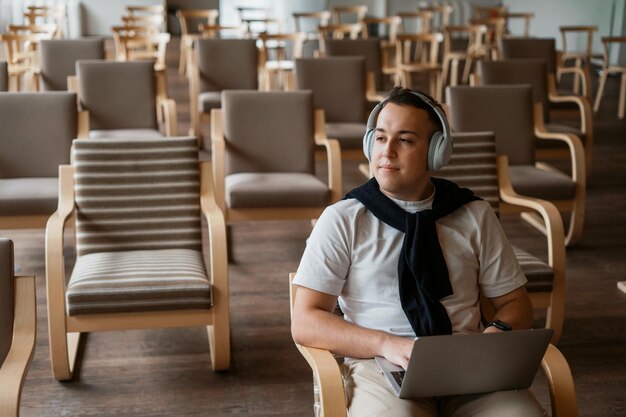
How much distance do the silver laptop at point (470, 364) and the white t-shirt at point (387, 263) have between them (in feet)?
0.71

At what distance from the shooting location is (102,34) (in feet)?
49.1

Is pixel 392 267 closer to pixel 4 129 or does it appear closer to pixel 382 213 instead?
pixel 382 213

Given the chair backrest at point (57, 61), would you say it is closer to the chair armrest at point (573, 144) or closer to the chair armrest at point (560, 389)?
the chair armrest at point (573, 144)

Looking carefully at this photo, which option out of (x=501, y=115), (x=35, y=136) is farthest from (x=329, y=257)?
(x=501, y=115)

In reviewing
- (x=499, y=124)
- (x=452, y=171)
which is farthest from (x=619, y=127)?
(x=452, y=171)

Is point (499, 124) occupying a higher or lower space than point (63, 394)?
higher

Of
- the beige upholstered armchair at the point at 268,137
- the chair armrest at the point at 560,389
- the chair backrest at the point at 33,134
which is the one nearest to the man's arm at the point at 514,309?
the chair armrest at the point at 560,389

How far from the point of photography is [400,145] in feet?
7.54

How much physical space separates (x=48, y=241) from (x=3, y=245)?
0.88 metres

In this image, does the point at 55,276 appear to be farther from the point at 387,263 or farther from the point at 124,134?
the point at 124,134

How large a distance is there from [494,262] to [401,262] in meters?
0.27

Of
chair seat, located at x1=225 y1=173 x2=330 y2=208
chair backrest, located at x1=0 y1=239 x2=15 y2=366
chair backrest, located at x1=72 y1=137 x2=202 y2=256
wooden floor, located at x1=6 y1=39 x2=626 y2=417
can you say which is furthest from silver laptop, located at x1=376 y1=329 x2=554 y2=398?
chair seat, located at x1=225 y1=173 x2=330 y2=208

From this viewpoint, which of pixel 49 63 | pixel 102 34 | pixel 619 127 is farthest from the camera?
pixel 102 34

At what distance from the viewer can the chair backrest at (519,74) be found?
20.4 feet
